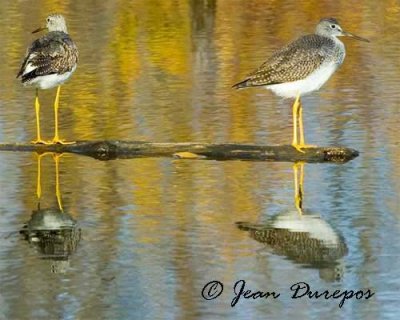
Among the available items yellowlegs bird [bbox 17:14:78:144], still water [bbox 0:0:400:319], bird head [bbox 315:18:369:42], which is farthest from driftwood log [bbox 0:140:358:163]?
bird head [bbox 315:18:369:42]

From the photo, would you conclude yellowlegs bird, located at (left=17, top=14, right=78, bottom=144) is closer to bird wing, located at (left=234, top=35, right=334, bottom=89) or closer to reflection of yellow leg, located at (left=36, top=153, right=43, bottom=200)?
reflection of yellow leg, located at (left=36, top=153, right=43, bottom=200)

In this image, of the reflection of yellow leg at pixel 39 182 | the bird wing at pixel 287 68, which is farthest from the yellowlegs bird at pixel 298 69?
the reflection of yellow leg at pixel 39 182

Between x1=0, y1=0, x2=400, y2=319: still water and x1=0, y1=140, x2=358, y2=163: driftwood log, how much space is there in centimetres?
14

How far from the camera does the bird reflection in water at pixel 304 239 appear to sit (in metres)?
11.1

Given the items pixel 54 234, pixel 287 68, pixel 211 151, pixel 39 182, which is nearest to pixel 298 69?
pixel 287 68

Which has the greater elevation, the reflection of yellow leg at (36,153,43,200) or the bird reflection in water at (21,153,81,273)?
the reflection of yellow leg at (36,153,43,200)

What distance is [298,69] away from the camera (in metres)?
15.6

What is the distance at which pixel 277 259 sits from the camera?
11.3 m

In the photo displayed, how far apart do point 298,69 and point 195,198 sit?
2.73 meters

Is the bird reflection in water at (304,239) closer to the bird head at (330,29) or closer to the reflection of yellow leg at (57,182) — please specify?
the reflection of yellow leg at (57,182)

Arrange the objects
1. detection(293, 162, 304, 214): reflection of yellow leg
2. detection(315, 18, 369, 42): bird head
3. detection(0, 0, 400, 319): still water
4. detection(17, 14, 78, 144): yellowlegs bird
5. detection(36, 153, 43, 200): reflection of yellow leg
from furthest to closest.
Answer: detection(315, 18, 369, 42): bird head < detection(17, 14, 78, 144): yellowlegs bird < detection(36, 153, 43, 200): reflection of yellow leg < detection(293, 162, 304, 214): reflection of yellow leg < detection(0, 0, 400, 319): still water

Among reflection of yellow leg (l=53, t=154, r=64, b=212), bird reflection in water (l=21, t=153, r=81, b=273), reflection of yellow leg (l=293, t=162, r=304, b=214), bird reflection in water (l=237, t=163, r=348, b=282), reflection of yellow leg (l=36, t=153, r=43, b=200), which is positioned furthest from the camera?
reflection of yellow leg (l=36, t=153, r=43, b=200)

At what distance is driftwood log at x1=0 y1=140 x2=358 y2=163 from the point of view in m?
15.1

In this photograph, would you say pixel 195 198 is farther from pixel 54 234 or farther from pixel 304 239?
pixel 304 239
